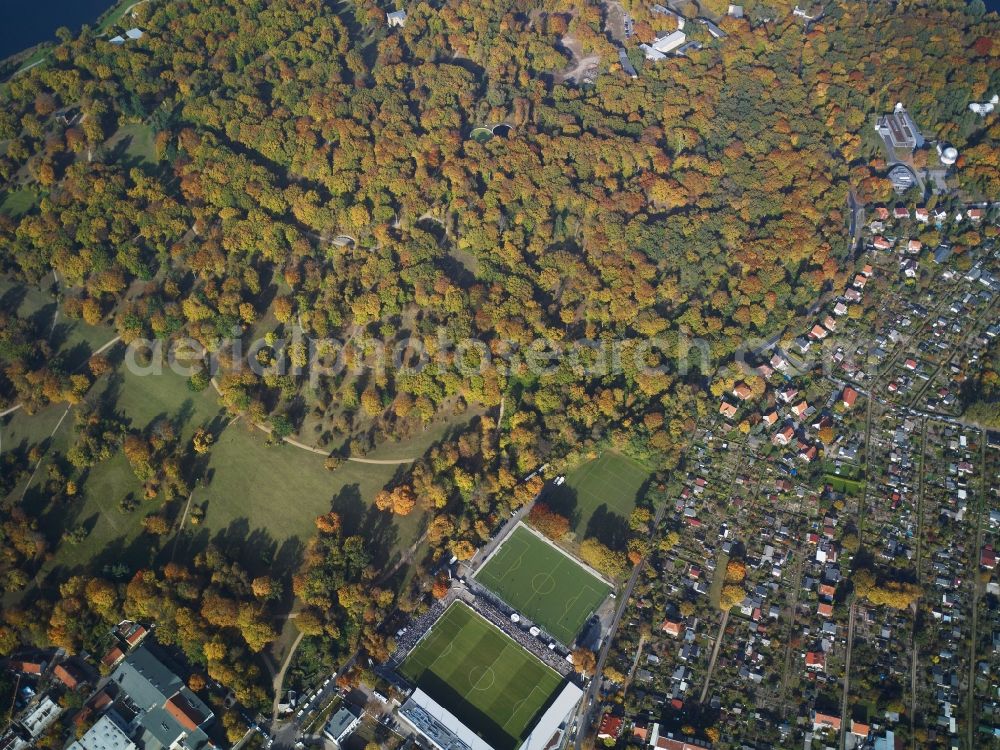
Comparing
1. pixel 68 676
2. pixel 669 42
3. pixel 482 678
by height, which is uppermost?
pixel 669 42

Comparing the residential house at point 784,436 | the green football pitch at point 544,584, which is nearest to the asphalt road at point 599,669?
the green football pitch at point 544,584

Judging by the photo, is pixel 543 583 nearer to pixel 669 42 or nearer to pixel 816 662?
pixel 816 662

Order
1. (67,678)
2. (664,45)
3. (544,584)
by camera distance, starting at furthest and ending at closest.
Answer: (664,45) → (544,584) → (67,678)

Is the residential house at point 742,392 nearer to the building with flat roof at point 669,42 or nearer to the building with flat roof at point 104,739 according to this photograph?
the building with flat roof at point 669,42

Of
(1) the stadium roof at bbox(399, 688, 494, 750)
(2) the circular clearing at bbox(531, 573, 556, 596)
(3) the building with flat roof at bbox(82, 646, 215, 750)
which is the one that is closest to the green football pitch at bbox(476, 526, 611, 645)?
(2) the circular clearing at bbox(531, 573, 556, 596)

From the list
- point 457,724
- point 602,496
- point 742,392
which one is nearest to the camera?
point 457,724

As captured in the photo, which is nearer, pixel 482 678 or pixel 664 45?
pixel 482 678

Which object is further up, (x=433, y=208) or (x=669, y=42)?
(x=669, y=42)

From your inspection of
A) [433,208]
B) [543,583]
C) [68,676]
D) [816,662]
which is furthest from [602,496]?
[68,676]
